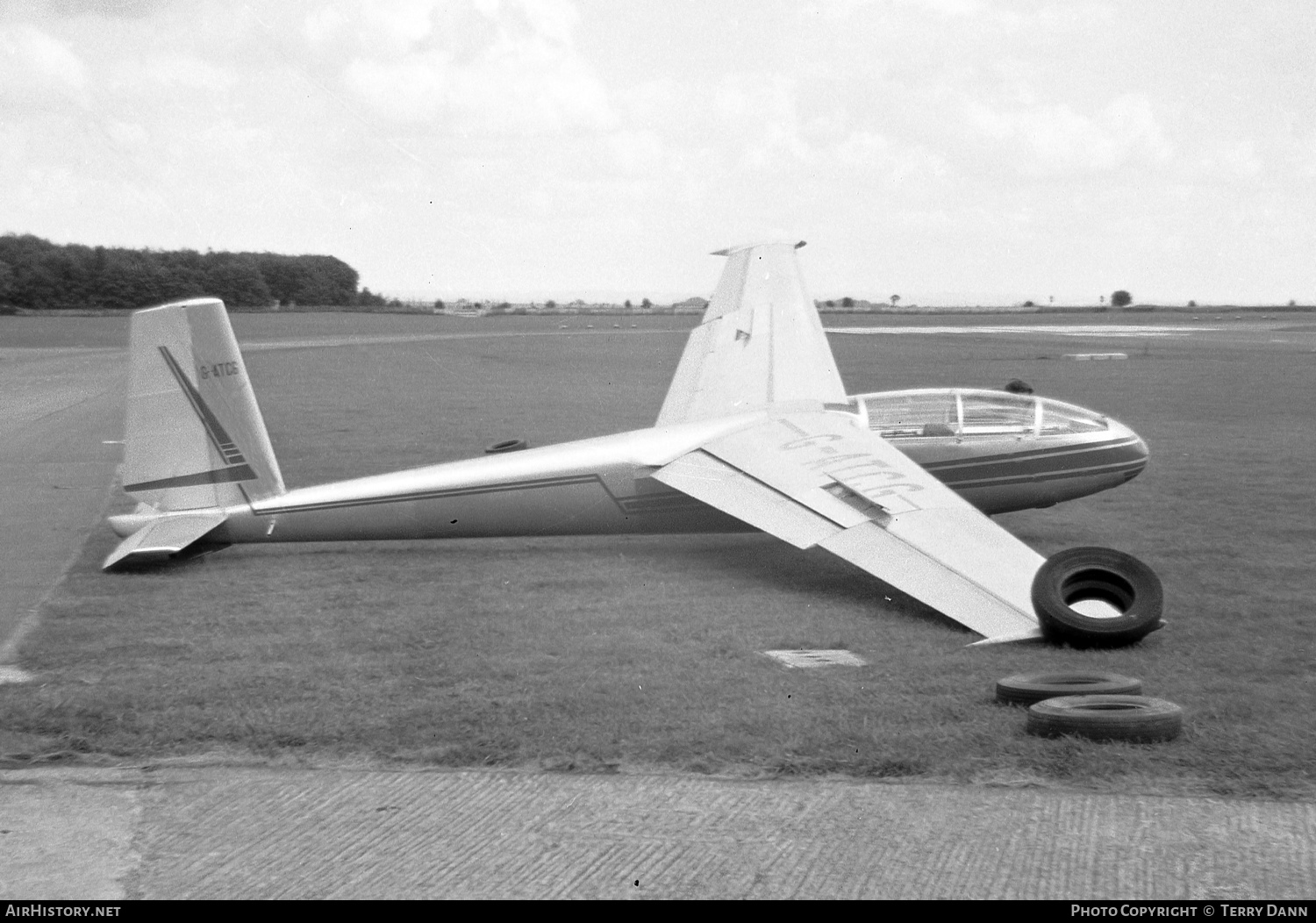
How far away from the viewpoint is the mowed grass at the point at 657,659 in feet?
28.1

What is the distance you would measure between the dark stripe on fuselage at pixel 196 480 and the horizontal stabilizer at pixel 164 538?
1.25ft

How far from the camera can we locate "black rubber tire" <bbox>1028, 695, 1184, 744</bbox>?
28.1ft

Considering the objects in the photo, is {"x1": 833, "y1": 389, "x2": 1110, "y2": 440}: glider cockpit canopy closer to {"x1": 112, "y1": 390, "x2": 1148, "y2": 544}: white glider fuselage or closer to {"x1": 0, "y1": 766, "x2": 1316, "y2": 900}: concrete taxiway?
{"x1": 112, "y1": 390, "x2": 1148, "y2": 544}: white glider fuselage

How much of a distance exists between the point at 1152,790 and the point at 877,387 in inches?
1466

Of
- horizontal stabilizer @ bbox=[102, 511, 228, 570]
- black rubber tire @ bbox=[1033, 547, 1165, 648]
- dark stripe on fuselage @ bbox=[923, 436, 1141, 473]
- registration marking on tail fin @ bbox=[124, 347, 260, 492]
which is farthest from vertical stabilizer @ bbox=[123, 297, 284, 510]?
black rubber tire @ bbox=[1033, 547, 1165, 648]

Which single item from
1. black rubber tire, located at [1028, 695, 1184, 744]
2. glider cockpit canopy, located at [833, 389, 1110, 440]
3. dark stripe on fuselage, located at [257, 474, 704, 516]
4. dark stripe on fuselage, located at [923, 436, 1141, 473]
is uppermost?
glider cockpit canopy, located at [833, 389, 1110, 440]

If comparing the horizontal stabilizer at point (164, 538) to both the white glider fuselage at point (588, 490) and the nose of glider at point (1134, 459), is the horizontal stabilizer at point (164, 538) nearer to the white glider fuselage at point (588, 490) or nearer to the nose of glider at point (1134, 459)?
the white glider fuselage at point (588, 490)

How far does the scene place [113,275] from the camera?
70.5 feet

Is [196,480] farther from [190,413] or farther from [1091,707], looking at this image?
[1091,707]

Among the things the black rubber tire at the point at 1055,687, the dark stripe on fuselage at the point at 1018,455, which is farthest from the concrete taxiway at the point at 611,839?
the dark stripe on fuselage at the point at 1018,455

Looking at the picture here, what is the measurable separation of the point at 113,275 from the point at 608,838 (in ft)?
58.4

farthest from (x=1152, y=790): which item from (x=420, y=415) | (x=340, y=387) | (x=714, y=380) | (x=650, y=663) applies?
(x=340, y=387)

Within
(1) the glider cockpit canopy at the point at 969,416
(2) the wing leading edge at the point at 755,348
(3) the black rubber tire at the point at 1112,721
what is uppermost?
(2) the wing leading edge at the point at 755,348

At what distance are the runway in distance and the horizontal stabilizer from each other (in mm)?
24
